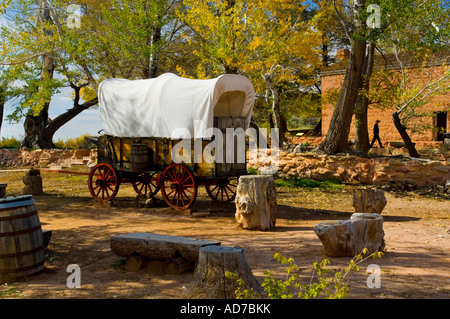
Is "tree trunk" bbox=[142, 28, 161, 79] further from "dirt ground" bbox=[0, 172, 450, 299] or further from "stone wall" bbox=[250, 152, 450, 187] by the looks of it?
"dirt ground" bbox=[0, 172, 450, 299]

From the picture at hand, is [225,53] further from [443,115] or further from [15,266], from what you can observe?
[443,115]

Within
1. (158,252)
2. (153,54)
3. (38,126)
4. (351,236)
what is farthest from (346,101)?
(38,126)

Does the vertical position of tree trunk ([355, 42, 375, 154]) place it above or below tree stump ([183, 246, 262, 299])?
above

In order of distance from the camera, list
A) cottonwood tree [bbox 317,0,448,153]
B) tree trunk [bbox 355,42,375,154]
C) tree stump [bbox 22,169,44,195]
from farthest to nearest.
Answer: tree trunk [bbox 355,42,375,154]
cottonwood tree [bbox 317,0,448,153]
tree stump [bbox 22,169,44,195]

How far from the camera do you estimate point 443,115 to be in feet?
79.3

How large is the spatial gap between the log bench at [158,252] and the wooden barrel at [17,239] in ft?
3.18

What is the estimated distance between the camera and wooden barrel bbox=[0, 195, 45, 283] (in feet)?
18.2

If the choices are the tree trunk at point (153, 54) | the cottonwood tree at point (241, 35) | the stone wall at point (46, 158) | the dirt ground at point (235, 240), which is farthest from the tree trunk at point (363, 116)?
the stone wall at point (46, 158)

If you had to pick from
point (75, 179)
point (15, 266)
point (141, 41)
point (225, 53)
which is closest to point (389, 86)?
point (225, 53)

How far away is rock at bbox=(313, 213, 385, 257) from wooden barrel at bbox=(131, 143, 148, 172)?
536 cm

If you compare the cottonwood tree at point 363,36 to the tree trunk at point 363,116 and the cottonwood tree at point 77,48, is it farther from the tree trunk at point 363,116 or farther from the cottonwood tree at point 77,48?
the cottonwood tree at point 77,48

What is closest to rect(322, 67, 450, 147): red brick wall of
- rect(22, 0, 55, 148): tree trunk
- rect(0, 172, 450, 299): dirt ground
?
rect(0, 172, 450, 299): dirt ground

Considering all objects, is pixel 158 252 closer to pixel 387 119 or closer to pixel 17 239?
pixel 17 239
